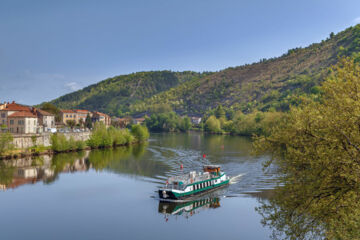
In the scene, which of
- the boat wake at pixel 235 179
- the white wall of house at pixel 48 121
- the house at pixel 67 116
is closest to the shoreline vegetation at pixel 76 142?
the white wall of house at pixel 48 121

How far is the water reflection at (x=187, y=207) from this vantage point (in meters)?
Result: 35.2

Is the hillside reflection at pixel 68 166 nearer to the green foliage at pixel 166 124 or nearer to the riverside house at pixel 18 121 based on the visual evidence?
the riverside house at pixel 18 121

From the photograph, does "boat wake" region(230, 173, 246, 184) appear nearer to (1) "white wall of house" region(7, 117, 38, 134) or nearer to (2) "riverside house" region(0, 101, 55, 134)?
(2) "riverside house" region(0, 101, 55, 134)

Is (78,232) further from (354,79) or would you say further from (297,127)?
(354,79)

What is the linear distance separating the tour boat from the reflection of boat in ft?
3.28

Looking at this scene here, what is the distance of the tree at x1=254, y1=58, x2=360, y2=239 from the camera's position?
15.0 meters

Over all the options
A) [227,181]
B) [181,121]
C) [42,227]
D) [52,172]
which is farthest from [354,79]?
[181,121]

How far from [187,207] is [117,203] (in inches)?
302

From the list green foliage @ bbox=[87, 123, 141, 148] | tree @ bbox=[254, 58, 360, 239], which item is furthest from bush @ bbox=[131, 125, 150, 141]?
tree @ bbox=[254, 58, 360, 239]

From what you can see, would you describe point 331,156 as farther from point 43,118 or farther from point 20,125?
point 43,118

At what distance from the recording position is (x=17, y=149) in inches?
2655

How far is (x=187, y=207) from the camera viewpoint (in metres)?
37.4

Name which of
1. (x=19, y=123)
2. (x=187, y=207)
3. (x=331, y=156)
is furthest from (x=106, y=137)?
(x=331, y=156)

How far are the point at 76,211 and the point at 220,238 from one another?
50.6ft
